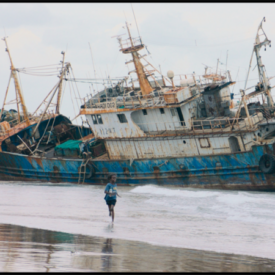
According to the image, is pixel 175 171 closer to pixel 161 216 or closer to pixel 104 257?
pixel 161 216

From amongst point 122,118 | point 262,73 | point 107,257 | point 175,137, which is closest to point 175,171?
point 175,137

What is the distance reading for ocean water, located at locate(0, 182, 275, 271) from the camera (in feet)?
32.5

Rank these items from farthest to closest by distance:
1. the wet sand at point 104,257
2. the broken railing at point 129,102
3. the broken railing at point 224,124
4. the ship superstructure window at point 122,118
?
the ship superstructure window at point 122,118 → the broken railing at point 129,102 → the broken railing at point 224,124 → the wet sand at point 104,257

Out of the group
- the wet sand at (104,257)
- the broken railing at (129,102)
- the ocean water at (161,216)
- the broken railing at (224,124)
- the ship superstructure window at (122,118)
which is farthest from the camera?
the ship superstructure window at (122,118)

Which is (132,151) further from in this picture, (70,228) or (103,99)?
(70,228)

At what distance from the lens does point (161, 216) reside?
1342 cm

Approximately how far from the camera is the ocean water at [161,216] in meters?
9.91

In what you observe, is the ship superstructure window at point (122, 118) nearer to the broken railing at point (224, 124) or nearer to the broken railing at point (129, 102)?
the broken railing at point (129, 102)

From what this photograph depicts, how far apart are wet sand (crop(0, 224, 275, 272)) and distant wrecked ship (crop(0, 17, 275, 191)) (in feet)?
32.5

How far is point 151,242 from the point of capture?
9.45 metres

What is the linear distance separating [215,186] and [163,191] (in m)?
2.44

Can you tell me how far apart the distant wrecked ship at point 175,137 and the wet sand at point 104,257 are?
9915 millimetres

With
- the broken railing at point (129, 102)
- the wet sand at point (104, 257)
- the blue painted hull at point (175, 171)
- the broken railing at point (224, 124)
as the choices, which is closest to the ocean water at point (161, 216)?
the wet sand at point (104, 257)

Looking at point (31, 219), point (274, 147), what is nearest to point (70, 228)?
point (31, 219)
